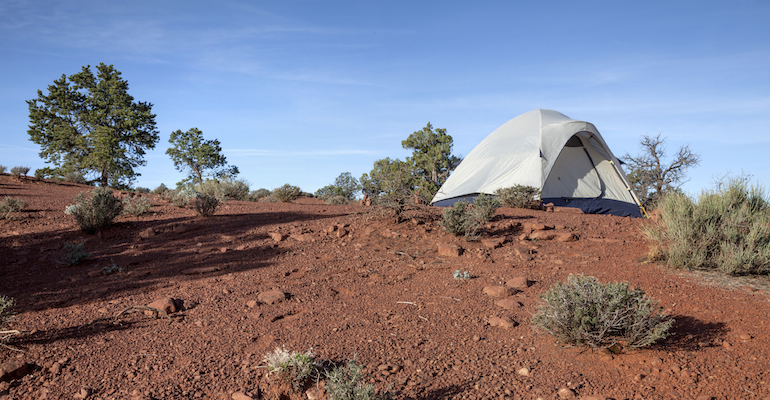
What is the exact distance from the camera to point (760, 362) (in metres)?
Answer: 3.26

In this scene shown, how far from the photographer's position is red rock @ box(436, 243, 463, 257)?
6417 mm

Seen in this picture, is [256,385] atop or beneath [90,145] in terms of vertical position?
beneath

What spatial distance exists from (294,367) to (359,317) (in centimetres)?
127

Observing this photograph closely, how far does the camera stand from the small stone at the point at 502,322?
13.1 ft

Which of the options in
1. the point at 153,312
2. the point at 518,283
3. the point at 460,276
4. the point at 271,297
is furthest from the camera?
the point at 460,276

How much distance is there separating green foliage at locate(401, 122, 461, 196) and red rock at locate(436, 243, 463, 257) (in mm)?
17202

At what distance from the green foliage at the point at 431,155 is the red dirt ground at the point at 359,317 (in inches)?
651

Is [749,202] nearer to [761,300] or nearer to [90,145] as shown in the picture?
[761,300]

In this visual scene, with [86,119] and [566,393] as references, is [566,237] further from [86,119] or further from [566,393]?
[86,119]

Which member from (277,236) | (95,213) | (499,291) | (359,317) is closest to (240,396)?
(359,317)

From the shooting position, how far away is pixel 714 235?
572cm

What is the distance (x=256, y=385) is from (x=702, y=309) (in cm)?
413

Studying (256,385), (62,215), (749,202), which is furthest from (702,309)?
(62,215)

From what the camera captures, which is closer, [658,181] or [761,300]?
[761,300]
